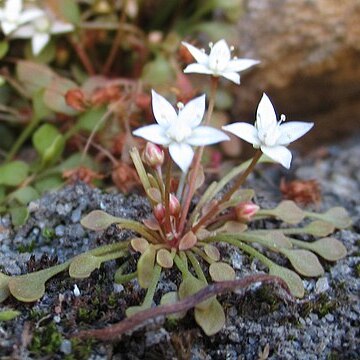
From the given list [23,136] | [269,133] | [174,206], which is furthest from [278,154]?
[23,136]

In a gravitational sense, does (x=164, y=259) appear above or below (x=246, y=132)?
below

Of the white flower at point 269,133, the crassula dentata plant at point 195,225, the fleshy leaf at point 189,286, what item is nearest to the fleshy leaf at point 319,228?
the crassula dentata plant at point 195,225

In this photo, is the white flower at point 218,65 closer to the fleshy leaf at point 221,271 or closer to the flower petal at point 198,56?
the flower petal at point 198,56

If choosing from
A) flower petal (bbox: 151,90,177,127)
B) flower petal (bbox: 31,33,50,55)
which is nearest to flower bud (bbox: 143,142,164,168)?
flower petal (bbox: 151,90,177,127)

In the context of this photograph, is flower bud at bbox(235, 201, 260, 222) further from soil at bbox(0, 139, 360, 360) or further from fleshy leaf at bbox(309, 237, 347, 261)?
fleshy leaf at bbox(309, 237, 347, 261)

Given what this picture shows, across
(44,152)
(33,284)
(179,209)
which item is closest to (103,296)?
(33,284)

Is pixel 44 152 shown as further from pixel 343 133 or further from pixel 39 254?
pixel 343 133

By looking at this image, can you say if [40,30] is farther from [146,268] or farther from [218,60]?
[146,268]
